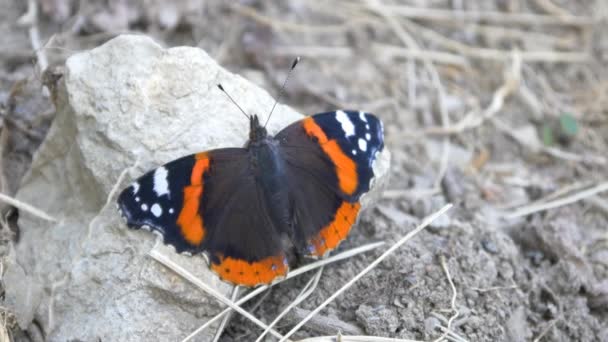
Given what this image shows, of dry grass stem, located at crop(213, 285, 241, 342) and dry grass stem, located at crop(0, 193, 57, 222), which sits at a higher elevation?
dry grass stem, located at crop(0, 193, 57, 222)

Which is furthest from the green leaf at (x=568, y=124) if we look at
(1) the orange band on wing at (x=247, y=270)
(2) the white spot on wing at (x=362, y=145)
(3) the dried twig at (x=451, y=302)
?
(1) the orange band on wing at (x=247, y=270)

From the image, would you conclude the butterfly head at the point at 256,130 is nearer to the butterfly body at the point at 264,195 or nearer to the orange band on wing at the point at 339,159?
the butterfly body at the point at 264,195

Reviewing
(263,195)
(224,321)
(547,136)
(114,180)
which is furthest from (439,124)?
(114,180)

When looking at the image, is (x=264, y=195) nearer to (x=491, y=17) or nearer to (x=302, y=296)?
A: (x=302, y=296)

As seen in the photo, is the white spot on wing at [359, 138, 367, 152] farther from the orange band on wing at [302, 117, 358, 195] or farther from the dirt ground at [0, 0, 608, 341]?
the dirt ground at [0, 0, 608, 341]

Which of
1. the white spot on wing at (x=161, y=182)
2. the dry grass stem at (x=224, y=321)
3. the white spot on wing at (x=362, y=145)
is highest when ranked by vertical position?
the white spot on wing at (x=362, y=145)

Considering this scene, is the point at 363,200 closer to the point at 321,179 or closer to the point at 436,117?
the point at 321,179

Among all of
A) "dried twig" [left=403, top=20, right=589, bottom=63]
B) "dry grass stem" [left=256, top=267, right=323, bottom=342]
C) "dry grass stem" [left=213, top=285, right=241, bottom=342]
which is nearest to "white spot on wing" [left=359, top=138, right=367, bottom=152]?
"dry grass stem" [left=256, top=267, right=323, bottom=342]

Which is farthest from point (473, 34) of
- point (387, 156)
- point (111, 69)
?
point (111, 69)
